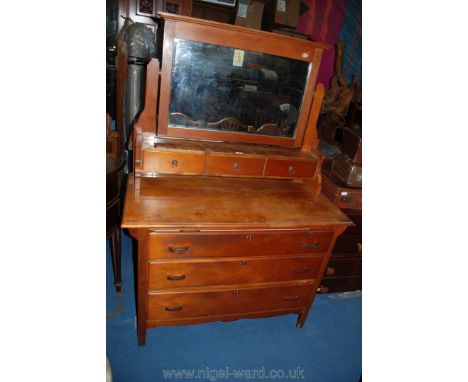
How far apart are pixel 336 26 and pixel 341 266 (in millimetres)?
4108

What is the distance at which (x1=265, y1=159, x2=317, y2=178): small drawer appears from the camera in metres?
2.10

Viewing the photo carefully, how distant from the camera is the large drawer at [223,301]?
1.89 metres

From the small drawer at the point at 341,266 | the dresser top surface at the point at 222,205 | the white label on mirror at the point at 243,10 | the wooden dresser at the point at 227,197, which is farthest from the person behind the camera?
the white label on mirror at the point at 243,10

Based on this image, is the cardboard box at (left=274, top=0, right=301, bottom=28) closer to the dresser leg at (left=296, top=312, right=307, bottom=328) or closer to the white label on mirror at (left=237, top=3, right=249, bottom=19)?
the white label on mirror at (left=237, top=3, right=249, bottom=19)

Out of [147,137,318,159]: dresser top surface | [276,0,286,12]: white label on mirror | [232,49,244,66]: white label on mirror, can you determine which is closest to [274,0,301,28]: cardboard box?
[276,0,286,12]: white label on mirror

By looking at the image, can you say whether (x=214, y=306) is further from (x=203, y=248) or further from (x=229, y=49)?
(x=229, y=49)

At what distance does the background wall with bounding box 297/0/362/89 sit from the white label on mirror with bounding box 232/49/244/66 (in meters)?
3.17

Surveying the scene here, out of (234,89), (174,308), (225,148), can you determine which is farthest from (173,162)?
(174,308)

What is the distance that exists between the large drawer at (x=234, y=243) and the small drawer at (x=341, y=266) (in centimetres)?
80

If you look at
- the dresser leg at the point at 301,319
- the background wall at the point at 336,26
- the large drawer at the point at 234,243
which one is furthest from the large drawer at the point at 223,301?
the background wall at the point at 336,26

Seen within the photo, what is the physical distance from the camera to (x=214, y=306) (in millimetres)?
2012

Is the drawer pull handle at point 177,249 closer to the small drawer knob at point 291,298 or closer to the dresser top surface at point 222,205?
the dresser top surface at point 222,205

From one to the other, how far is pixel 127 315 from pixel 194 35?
2.28m

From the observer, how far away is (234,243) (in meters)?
1.77
